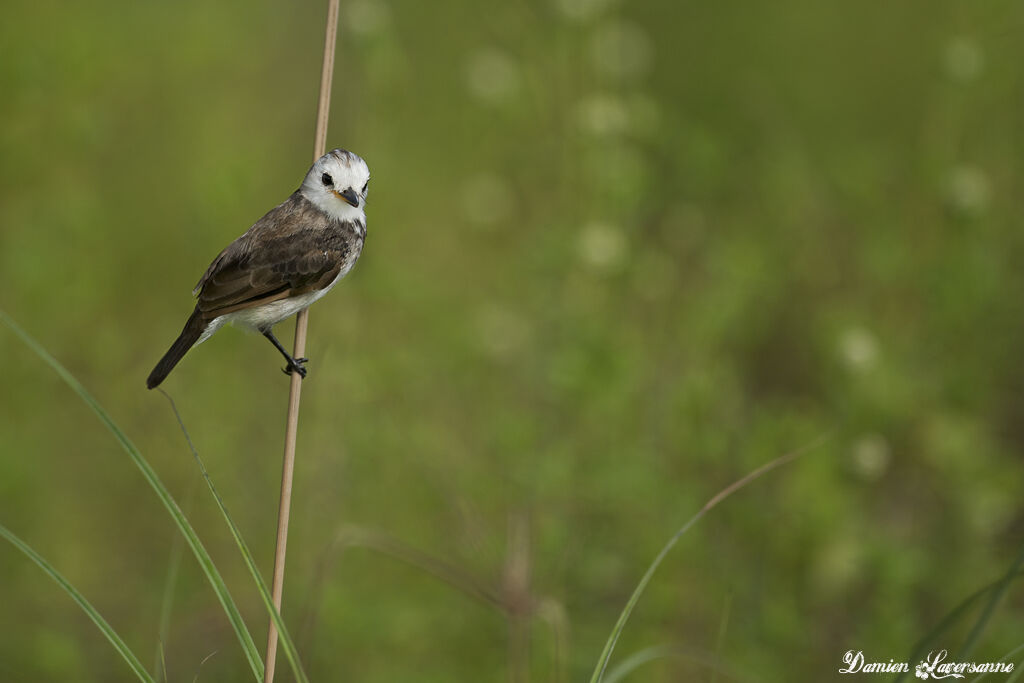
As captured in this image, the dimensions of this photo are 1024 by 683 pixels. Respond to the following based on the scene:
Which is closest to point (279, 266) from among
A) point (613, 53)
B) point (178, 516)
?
point (178, 516)

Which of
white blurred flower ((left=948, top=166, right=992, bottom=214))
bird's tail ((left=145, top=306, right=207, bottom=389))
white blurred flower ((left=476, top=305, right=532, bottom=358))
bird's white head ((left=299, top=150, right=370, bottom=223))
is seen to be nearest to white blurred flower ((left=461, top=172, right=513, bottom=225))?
white blurred flower ((left=476, top=305, right=532, bottom=358))

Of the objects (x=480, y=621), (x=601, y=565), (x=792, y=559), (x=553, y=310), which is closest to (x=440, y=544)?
(x=480, y=621)

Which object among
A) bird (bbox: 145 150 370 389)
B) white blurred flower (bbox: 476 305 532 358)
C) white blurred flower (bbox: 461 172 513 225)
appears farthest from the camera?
white blurred flower (bbox: 461 172 513 225)

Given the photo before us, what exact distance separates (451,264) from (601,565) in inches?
94.5

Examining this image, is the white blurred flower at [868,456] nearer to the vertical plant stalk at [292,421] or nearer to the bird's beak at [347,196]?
the vertical plant stalk at [292,421]

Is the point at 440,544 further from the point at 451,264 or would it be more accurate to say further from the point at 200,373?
the point at 451,264

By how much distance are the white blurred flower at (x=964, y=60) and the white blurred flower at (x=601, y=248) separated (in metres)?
1.40

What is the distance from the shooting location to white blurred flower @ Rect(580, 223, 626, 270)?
11.7ft

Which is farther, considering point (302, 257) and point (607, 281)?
point (607, 281)

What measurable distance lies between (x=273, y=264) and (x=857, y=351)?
2.19 meters

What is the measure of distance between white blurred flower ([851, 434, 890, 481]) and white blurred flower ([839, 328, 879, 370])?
268mm

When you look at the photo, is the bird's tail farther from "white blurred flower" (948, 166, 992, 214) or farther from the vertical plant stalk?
"white blurred flower" (948, 166, 992, 214)

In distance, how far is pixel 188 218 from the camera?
3.82m

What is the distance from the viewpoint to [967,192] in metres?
3.55
